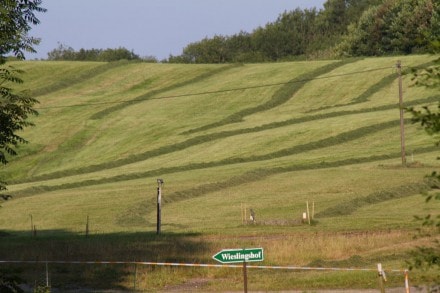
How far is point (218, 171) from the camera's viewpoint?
2549 inches

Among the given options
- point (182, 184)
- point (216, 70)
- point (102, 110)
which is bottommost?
point (182, 184)

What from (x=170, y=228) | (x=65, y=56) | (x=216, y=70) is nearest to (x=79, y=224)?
(x=170, y=228)

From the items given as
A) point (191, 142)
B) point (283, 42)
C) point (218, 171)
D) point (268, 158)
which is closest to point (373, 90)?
point (191, 142)

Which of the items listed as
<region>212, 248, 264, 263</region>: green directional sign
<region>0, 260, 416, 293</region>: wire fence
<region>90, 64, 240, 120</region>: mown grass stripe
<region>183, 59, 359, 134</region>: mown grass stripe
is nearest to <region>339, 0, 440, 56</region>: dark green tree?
<region>183, 59, 359, 134</region>: mown grass stripe

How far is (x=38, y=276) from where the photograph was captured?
104 ft

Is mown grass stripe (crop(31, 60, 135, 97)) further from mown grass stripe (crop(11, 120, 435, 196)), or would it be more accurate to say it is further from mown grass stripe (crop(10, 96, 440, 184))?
mown grass stripe (crop(11, 120, 435, 196))

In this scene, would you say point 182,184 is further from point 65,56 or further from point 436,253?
point 65,56

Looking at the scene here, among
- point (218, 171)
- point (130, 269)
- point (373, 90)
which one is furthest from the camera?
point (373, 90)

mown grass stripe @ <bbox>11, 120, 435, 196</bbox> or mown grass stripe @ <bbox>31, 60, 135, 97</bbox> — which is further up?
mown grass stripe @ <bbox>31, 60, 135, 97</bbox>

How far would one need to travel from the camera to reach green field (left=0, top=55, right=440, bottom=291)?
33.0m

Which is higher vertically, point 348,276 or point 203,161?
point 203,161

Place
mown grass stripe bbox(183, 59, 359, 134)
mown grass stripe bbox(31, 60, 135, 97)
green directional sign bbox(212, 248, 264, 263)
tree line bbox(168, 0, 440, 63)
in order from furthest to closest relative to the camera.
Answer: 1. tree line bbox(168, 0, 440, 63)
2. mown grass stripe bbox(31, 60, 135, 97)
3. mown grass stripe bbox(183, 59, 359, 134)
4. green directional sign bbox(212, 248, 264, 263)

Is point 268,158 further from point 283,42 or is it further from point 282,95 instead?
point 283,42

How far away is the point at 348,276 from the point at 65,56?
15984cm
